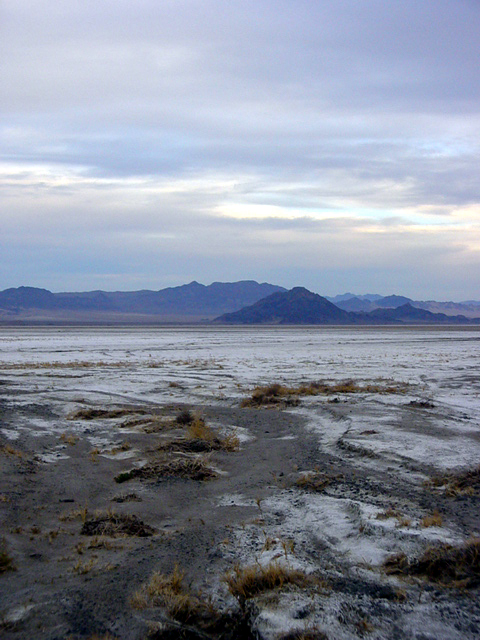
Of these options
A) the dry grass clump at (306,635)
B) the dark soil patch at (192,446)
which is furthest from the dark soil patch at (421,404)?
the dry grass clump at (306,635)

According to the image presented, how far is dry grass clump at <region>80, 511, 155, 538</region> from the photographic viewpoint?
596 cm

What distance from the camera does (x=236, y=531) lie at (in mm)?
5984

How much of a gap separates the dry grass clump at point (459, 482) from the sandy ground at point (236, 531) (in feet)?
0.45

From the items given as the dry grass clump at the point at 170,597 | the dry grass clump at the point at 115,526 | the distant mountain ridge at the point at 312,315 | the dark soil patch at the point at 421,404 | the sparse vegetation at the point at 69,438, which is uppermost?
the distant mountain ridge at the point at 312,315

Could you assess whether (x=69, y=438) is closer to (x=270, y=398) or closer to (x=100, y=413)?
(x=100, y=413)

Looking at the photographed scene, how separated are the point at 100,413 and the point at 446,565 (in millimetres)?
10171

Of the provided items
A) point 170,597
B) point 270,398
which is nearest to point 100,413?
point 270,398

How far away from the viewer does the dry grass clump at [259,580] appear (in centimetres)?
452

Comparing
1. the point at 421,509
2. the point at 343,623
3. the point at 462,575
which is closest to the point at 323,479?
the point at 421,509

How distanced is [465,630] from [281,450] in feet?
20.2

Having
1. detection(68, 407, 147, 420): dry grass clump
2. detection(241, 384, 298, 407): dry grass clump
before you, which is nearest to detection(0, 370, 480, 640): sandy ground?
detection(68, 407, 147, 420): dry grass clump

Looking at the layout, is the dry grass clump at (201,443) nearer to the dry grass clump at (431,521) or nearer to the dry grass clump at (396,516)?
the dry grass clump at (396,516)

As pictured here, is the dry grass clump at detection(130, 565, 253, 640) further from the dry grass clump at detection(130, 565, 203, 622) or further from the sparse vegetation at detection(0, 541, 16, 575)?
the sparse vegetation at detection(0, 541, 16, 575)

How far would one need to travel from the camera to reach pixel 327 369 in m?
25.2
